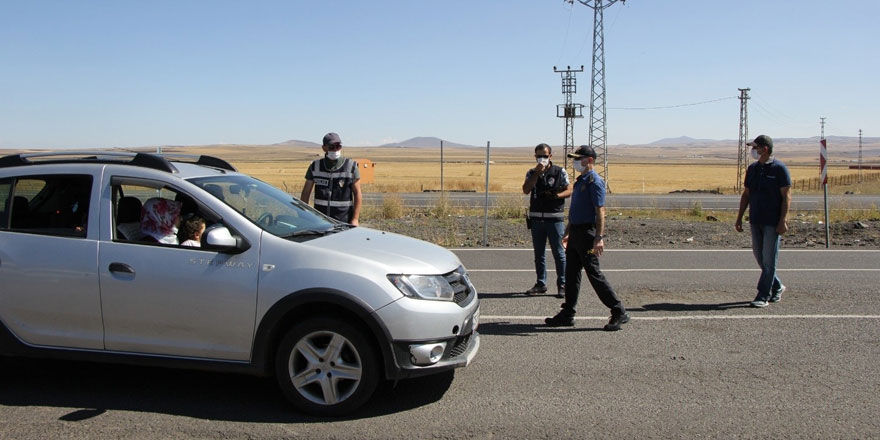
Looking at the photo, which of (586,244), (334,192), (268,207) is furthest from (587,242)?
(268,207)

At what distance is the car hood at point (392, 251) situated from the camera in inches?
182

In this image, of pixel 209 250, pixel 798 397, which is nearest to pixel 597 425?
pixel 798 397

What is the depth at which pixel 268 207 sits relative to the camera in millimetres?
5410

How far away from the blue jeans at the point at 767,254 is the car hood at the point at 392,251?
14.3 ft

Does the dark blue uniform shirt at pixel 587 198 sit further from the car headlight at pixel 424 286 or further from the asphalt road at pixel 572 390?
the car headlight at pixel 424 286

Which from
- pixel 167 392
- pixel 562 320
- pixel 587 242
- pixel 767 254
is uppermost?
pixel 587 242

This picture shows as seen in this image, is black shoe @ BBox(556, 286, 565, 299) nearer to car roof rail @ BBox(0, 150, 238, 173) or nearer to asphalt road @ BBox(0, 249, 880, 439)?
asphalt road @ BBox(0, 249, 880, 439)

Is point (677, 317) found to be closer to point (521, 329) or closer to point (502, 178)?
point (521, 329)

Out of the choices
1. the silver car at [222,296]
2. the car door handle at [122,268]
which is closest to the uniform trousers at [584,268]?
the silver car at [222,296]

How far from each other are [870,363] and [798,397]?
126 centimetres

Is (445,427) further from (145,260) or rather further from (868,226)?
(868,226)

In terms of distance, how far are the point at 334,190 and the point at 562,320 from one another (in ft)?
8.99

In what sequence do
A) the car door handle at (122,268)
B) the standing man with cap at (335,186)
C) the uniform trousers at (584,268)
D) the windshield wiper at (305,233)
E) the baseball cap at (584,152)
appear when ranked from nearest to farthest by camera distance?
the car door handle at (122,268), the windshield wiper at (305,233), the uniform trousers at (584,268), the baseball cap at (584,152), the standing man with cap at (335,186)

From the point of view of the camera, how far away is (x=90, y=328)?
185 inches
